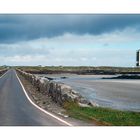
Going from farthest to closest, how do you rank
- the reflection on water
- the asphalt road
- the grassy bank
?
the reflection on water, the grassy bank, the asphalt road

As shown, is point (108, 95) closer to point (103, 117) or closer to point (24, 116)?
point (103, 117)

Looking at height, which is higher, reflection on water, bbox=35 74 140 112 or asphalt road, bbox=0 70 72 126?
asphalt road, bbox=0 70 72 126

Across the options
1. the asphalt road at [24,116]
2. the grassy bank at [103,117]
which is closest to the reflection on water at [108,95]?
the grassy bank at [103,117]

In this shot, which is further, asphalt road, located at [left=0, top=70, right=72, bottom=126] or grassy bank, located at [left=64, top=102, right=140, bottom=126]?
grassy bank, located at [left=64, top=102, right=140, bottom=126]

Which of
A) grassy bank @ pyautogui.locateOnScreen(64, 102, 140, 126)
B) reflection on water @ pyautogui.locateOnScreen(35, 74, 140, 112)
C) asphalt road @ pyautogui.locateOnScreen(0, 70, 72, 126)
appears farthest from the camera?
reflection on water @ pyautogui.locateOnScreen(35, 74, 140, 112)

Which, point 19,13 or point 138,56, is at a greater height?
point 19,13

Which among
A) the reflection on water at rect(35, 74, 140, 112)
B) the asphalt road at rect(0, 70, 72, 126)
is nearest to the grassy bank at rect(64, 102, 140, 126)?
the asphalt road at rect(0, 70, 72, 126)

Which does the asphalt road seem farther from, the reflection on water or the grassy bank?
the reflection on water

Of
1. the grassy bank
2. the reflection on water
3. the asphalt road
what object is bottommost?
the reflection on water

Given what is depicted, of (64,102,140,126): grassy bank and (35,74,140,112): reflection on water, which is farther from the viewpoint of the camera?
(35,74,140,112): reflection on water
